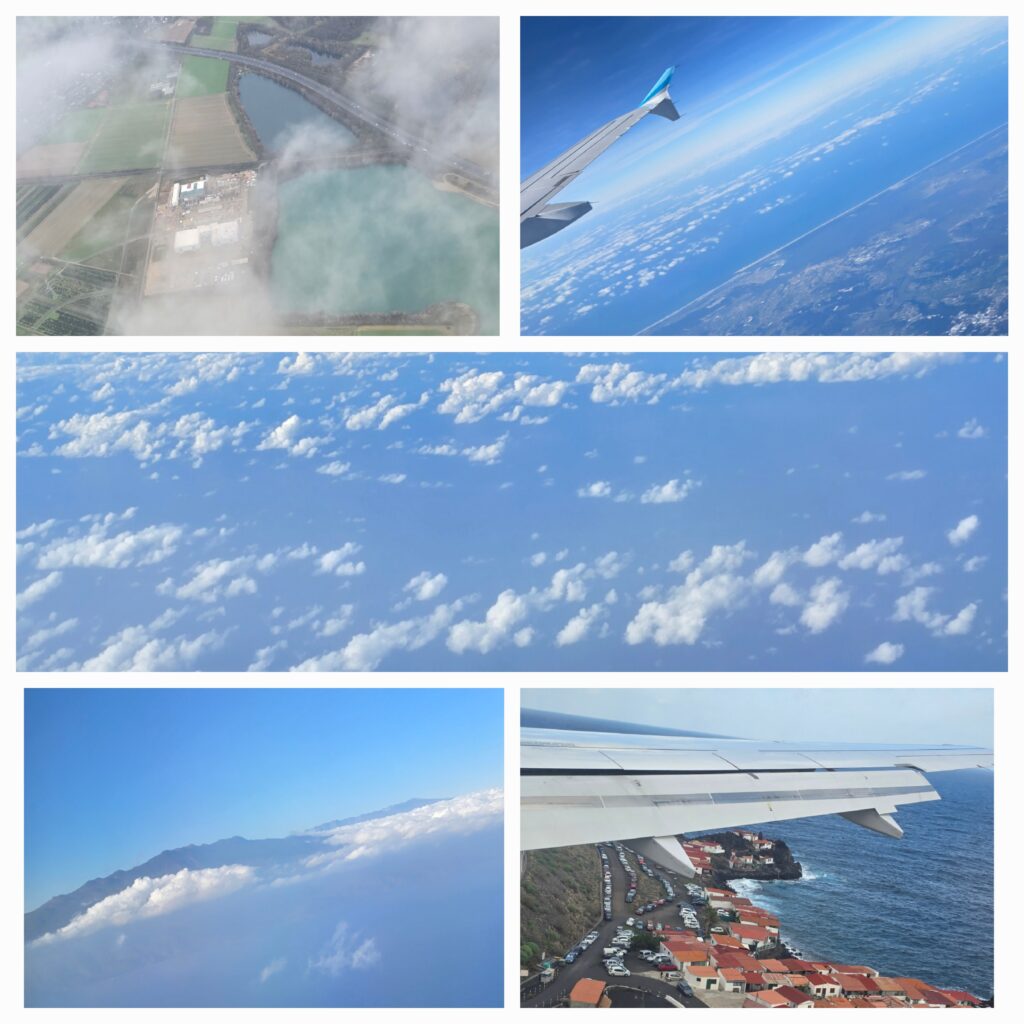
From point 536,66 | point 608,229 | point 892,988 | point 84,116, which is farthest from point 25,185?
point 892,988

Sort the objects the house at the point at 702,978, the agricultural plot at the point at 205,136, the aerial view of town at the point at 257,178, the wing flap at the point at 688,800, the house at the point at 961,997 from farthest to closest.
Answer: the agricultural plot at the point at 205,136, the aerial view of town at the point at 257,178, the house at the point at 961,997, the house at the point at 702,978, the wing flap at the point at 688,800

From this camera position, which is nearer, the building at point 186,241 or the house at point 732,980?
the house at point 732,980

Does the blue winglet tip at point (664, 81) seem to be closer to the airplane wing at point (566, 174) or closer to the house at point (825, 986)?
the airplane wing at point (566, 174)

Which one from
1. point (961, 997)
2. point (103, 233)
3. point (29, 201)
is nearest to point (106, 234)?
point (103, 233)

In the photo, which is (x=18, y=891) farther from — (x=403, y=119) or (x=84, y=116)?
(x=403, y=119)

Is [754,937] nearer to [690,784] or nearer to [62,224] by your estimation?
[690,784]

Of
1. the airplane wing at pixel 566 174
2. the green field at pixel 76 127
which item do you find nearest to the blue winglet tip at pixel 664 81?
the airplane wing at pixel 566 174

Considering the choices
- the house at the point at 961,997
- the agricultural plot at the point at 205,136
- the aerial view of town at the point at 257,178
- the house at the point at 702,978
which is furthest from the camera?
the agricultural plot at the point at 205,136
